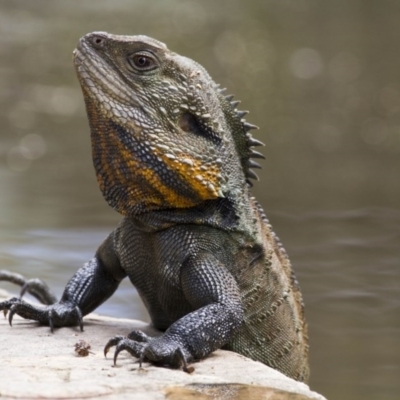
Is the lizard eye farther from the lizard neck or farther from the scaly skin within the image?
the lizard neck

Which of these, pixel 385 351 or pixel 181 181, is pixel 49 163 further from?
pixel 181 181

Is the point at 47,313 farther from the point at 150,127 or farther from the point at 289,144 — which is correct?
the point at 289,144

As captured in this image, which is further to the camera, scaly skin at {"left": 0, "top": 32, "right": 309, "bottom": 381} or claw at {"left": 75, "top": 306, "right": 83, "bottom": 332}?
claw at {"left": 75, "top": 306, "right": 83, "bottom": 332}

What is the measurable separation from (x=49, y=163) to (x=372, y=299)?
7.42 metres

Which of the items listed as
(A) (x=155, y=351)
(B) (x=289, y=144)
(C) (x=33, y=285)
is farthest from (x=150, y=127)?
(B) (x=289, y=144)

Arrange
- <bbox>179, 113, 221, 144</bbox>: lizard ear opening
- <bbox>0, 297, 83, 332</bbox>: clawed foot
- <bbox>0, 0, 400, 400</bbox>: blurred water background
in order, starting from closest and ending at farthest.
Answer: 1. <bbox>179, 113, 221, 144</bbox>: lizard ear opening
2. <bbox>0, 297, 83, 332</bbox>: clawed foot
3. <bbox>0, 0, 400, 400</bbox>: blurred water background

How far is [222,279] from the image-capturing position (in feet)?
16.9

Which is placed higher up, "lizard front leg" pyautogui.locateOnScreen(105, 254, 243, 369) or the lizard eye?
the lizard eye

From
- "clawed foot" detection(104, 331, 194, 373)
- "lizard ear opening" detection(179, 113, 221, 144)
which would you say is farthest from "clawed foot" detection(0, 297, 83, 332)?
"lizard ear opening" detection(179, 113, 221, 144)

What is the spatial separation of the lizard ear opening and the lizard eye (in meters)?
0.30

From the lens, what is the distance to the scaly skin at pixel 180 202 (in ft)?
16.6

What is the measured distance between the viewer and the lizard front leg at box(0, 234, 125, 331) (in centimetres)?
553

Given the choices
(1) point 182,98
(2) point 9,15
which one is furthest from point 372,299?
(2) point 9,15

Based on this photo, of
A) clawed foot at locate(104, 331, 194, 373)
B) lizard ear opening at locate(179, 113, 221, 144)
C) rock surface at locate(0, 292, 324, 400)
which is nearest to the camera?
rock surface at locate(0, 292, 324, 400)
